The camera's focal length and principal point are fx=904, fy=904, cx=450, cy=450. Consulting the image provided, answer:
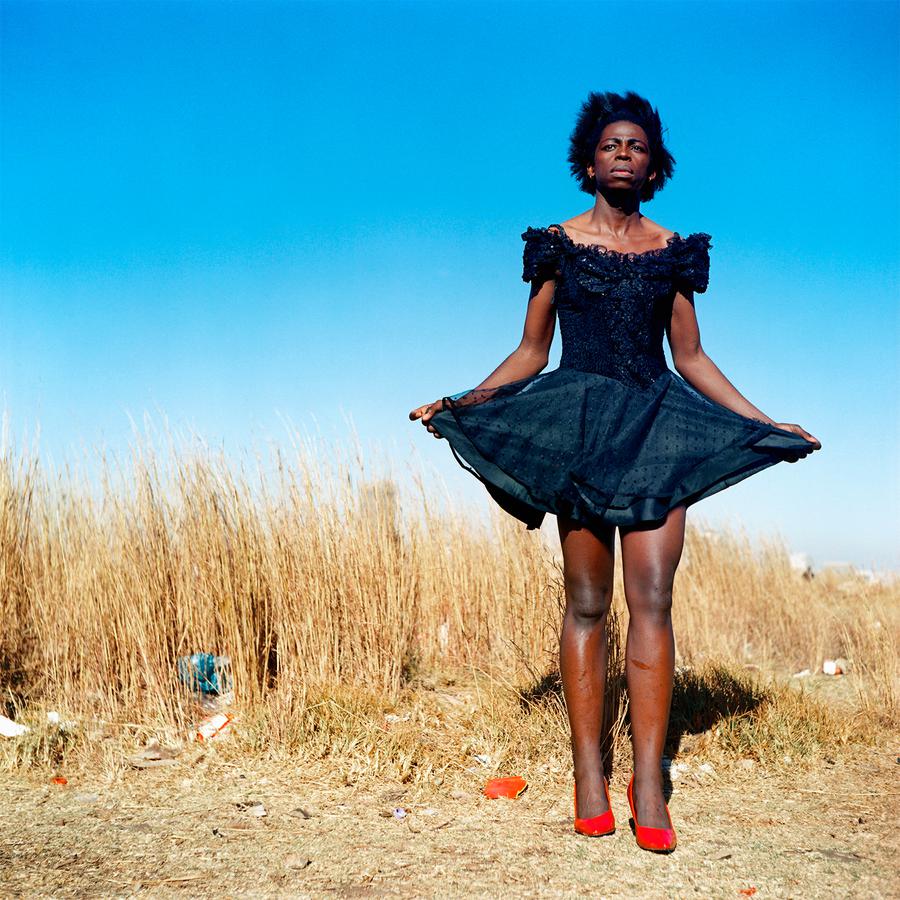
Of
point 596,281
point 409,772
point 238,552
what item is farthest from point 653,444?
point 238,552

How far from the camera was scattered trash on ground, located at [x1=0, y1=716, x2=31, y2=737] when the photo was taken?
13.4 ft

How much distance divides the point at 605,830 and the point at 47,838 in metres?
1.85

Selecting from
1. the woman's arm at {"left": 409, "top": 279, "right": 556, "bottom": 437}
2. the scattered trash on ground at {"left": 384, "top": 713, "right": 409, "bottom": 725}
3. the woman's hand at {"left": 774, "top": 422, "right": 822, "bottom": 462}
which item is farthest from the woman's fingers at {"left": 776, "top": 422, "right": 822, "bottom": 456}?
the scattered trash on ground at {"left": 384, "top": 713, "right": 409, "bottom": 725}

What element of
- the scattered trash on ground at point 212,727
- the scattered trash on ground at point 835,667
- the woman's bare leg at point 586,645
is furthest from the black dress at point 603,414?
the scattered trash on ground at point 835,667

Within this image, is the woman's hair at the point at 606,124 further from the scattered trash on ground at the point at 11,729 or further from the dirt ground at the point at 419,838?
the scattered trash on ground at the point at 11,729

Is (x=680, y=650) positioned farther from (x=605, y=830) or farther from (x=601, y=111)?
(x=601, y=111)

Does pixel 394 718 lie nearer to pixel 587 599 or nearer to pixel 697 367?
pixel 587 599

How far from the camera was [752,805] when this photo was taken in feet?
10.8

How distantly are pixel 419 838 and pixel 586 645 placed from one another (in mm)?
841

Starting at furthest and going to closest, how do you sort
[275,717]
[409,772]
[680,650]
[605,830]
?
[680,650] → [275,717] → [409,772] → [605,830]

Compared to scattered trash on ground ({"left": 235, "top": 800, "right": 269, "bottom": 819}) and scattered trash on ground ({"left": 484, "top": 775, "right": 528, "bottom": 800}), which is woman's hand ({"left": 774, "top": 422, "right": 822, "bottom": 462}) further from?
scattered trash on ground ({"left": 235, "top": 800, "right": 269, "bottom": 819})

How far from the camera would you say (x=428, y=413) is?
10.2 ft

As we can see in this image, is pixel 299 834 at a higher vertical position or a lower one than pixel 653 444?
lower

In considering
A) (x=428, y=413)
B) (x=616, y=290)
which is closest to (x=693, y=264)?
(x=616, y=290)
